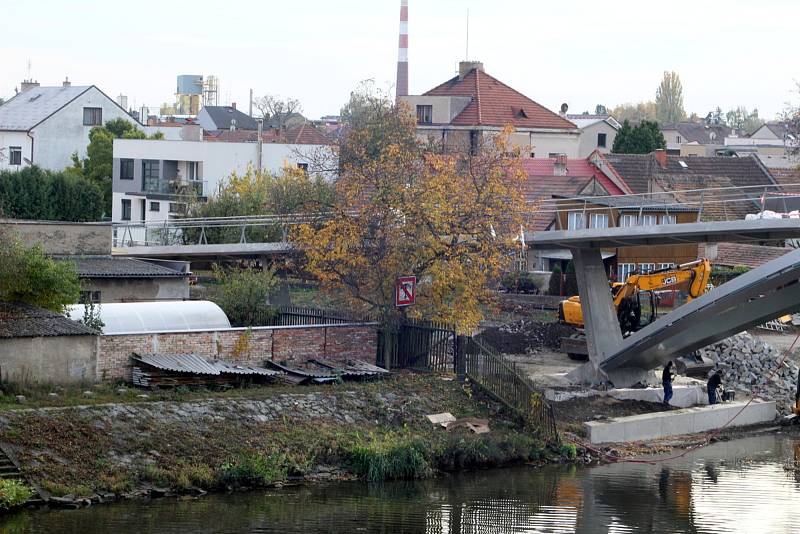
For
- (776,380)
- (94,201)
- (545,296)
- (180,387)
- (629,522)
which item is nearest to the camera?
(629,522)

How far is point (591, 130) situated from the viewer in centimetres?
9606

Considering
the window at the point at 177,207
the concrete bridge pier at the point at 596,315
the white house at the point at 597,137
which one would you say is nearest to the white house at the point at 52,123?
the window at the point at 177,207

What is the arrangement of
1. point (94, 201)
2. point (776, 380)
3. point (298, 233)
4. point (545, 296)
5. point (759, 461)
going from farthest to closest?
point (94, 201) → point (545, 296) → point (776, 380) → point (298, 233) → point (759, 461)

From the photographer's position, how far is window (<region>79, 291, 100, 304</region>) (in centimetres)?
3250

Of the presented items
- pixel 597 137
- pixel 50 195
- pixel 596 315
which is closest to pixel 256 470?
pixel 596 315

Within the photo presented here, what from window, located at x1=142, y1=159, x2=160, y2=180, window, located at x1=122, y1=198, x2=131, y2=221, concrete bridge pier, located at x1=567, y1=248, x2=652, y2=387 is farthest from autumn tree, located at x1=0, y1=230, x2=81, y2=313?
window, located at x1=142, y1=159, x2=160, y2=180

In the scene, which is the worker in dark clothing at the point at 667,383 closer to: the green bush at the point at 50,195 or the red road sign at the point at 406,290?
the red road sign at the point at 406,290

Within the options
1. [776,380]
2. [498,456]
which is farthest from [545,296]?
[498,456]

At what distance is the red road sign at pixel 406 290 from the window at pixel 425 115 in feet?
168

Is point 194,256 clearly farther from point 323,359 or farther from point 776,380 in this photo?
point 776,380

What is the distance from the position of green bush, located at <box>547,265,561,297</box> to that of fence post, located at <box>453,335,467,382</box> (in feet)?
75.2

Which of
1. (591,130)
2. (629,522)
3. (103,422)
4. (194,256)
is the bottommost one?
(629,522)

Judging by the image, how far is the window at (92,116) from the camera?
8231 cm

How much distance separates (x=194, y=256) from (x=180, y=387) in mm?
14488
